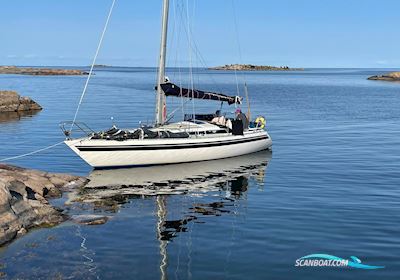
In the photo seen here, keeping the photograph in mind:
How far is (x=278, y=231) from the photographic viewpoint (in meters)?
15.7

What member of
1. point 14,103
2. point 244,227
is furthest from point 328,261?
point 14,103

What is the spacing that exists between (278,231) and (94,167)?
43.2ft

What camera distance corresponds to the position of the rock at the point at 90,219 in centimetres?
1620

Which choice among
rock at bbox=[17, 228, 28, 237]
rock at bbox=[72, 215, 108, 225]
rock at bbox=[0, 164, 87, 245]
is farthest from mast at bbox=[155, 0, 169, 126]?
rock at bbox=[17, 228, 28, 237]

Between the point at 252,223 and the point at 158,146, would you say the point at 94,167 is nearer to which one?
the point at 158,146

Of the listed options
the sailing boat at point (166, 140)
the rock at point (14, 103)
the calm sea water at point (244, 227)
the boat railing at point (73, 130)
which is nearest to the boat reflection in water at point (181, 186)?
the calm sea water at point (244, 227)

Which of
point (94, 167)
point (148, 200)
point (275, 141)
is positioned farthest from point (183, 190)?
point (275, 141)

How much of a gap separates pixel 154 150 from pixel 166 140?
2.90 feet

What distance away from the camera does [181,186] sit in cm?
2252

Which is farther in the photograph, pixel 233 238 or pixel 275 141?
pixel 275 141

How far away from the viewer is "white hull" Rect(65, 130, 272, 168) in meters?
24.7

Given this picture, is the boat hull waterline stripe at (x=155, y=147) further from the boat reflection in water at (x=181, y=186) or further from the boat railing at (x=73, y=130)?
the boat reflection in water at (x=181, y=186)

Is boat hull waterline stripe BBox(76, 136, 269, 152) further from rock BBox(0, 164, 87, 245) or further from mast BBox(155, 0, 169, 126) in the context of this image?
rock BBox(0, 164, 87, 245)

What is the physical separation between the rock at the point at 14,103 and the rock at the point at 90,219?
1758 inches
